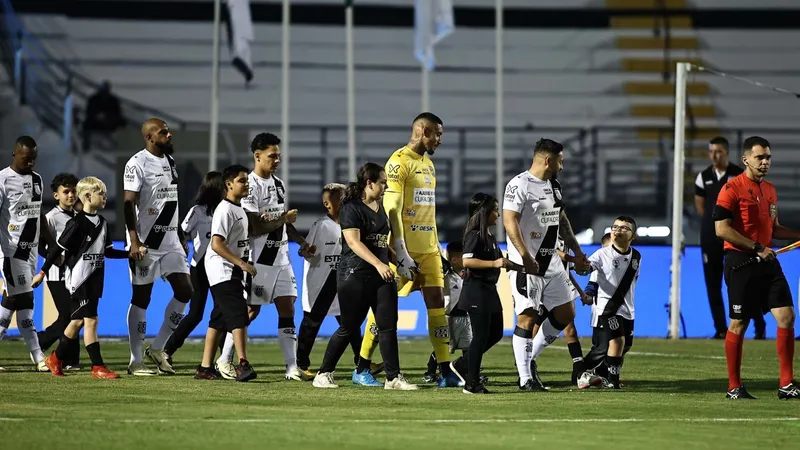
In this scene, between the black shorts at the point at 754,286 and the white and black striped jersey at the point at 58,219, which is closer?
the black shorts at the point at 754,286

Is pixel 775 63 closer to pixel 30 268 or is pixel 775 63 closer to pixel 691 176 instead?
pixel 691 176

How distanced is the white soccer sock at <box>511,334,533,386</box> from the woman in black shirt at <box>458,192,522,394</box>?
190 millimetres

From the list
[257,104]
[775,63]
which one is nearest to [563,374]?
[257,104]

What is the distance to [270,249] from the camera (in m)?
12.3

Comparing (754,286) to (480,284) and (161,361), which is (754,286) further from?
(161,361)

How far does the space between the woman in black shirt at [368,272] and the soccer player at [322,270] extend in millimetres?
2089

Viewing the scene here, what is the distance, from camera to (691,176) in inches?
1004

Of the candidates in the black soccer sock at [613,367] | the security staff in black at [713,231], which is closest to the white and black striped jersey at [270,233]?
the black soccer sock at [613,367]

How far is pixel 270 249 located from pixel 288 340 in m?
0.84

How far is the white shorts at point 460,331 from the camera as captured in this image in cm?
1180

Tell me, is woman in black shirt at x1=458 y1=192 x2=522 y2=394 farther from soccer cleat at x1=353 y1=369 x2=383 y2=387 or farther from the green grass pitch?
soccer cleat at x1=353 y1=369 x2=383 y2=387

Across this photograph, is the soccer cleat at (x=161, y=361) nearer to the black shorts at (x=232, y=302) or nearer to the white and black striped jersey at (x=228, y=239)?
the black shorts at (x=232, y=302)

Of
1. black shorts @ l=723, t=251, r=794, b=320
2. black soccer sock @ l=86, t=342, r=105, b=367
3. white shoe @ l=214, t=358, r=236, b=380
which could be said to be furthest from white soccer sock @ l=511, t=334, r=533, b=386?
black soccer sock @ l=86, t=342, r=105, b=367

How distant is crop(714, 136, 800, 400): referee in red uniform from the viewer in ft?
34.5
